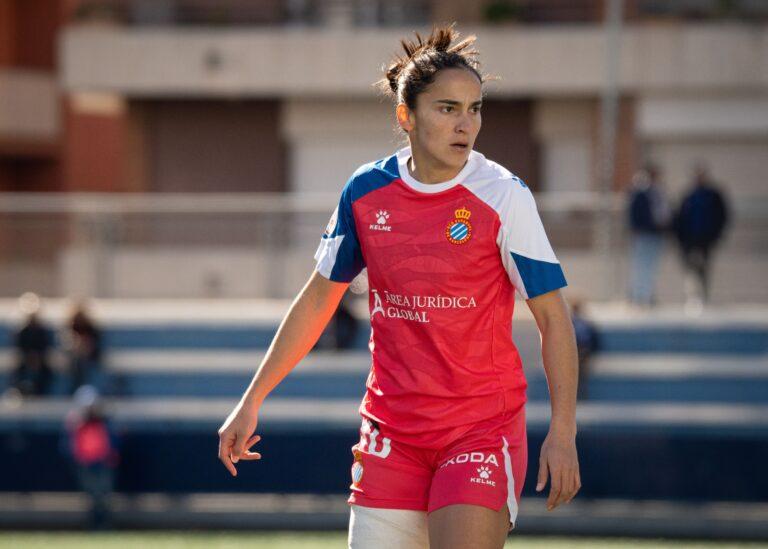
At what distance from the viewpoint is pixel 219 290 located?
1741 centimetres

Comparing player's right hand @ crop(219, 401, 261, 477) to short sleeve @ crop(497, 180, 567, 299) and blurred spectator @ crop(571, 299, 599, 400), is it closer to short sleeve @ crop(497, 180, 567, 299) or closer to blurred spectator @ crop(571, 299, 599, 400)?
short sleeve @ crop(497, 180, 567, 299)

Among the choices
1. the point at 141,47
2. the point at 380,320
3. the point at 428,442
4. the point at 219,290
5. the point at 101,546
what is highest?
the point at 141,47

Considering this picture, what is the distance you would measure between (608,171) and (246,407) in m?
17.8

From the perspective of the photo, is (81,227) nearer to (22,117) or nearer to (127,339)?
(127,339)

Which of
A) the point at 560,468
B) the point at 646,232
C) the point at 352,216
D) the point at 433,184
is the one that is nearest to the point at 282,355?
the point at 352,216

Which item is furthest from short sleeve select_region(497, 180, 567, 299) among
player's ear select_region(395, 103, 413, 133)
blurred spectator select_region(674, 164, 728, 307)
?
blurred spectator select_region(674, 164, 728, 307)

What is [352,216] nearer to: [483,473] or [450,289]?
[450,289]

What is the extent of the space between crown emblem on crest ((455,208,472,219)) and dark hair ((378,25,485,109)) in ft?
1.13

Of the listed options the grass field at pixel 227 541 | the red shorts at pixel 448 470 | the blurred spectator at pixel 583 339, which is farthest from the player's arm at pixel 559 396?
the blurred spectator at pixel 583 339

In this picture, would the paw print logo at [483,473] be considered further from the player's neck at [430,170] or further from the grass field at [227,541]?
the grass field at [227,541]

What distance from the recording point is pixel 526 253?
13.4ft

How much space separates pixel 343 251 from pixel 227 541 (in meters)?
8.60

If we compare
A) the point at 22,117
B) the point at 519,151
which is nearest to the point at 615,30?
the point at 519,151

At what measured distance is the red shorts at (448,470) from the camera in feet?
13.2
